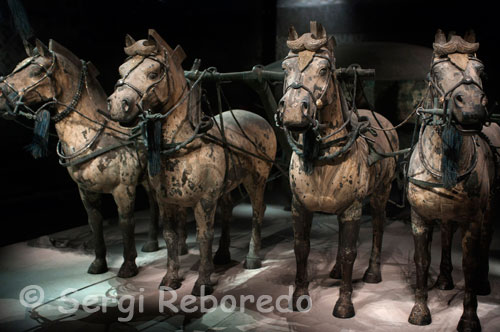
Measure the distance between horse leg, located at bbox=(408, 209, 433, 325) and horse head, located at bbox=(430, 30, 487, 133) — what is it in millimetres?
987

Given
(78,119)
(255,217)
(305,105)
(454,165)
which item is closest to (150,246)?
(255,217)

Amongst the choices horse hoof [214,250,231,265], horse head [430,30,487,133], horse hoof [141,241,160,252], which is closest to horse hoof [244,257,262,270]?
horse hoof [214,250,231,265]

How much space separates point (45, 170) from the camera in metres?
6.57

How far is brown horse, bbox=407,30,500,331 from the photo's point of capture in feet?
9.94

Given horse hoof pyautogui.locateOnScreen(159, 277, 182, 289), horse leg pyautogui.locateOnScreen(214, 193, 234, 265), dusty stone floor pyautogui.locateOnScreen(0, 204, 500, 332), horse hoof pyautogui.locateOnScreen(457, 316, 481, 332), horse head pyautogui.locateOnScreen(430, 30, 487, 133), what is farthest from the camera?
horse leg pyautogui.locateOnScreen(214, 193, 234, 265)

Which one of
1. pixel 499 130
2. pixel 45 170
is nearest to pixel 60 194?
pixel 45 170

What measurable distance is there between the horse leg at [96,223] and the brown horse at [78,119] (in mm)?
156

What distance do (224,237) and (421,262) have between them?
241cm

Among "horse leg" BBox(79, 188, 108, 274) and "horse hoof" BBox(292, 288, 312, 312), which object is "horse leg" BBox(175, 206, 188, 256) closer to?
"horse leg" BBox(79, 188, 108, 274)

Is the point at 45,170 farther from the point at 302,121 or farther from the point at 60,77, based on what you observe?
the point at 302,121

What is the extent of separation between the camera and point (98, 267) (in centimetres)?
527

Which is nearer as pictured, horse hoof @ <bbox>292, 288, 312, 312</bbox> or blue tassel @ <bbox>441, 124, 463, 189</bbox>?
blue tassel @ <bbox>441, 124, 463, 189</bbox>

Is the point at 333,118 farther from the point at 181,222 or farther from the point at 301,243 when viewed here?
the point at 181,222

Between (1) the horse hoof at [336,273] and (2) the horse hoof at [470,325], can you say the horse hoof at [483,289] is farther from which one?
(1) the horse hoof at [336,273]
